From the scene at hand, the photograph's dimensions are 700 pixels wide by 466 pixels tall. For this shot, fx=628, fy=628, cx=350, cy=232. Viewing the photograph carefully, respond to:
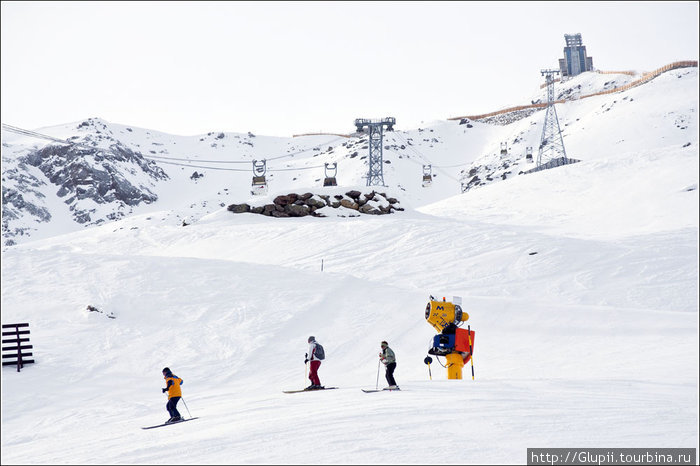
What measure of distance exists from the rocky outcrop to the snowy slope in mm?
1312

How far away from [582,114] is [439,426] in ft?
303

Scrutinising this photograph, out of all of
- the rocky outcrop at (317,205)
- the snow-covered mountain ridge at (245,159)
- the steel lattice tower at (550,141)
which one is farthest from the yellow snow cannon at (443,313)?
the snow-covered mountain ridge at (245,159)

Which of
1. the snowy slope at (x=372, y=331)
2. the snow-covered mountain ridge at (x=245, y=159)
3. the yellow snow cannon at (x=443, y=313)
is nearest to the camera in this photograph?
the snowy slope at (x=372, y=331)

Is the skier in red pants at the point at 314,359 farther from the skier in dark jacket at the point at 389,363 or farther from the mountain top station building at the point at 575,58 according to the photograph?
the mountain top station building at the point at 575,58

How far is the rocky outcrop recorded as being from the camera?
1620 inches

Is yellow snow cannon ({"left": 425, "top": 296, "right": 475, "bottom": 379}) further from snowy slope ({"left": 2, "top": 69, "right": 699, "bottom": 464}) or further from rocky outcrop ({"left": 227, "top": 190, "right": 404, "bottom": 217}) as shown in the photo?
rocky outcrop ({"left": 227, "top": 190, "right": 404, "bottom": 217})

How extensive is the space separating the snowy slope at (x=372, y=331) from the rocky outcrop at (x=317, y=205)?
51.7 inches

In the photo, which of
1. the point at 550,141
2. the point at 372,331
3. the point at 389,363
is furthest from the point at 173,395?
the point at 550,141

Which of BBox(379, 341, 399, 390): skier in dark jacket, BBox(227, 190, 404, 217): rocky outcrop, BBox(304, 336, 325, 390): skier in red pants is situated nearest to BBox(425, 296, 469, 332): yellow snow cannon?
BBox(379, 341, 399, 390): skier in dark jacket

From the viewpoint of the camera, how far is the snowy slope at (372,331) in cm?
882

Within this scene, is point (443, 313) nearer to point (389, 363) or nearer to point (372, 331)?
point (389, 363)

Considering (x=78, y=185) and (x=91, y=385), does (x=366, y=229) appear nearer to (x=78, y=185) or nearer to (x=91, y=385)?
(x=91, y=385)

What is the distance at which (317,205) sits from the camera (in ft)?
136

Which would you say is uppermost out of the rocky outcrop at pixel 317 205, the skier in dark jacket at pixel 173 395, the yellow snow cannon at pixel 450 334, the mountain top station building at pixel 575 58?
the mountain top station building at pixel 575 58
